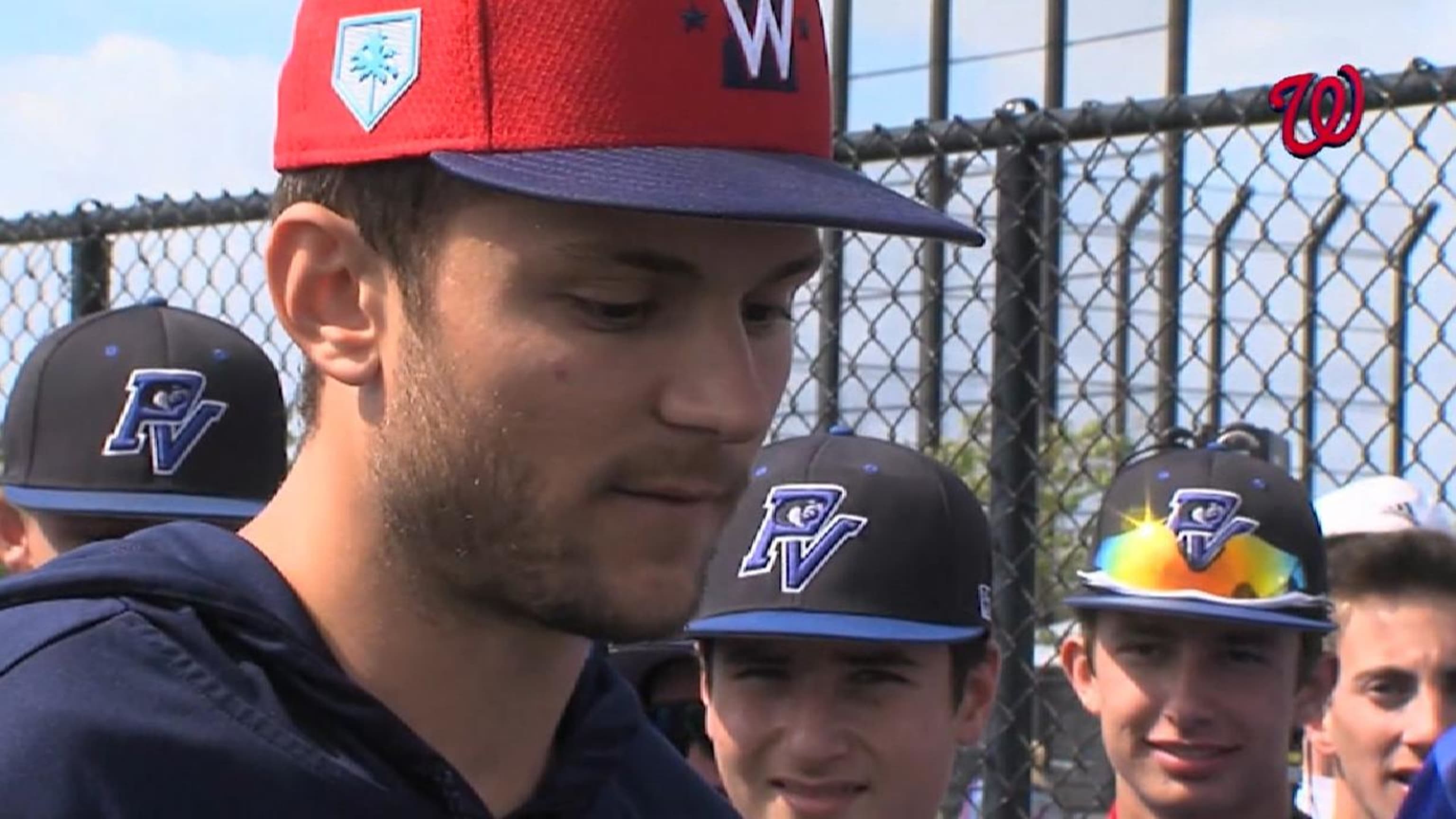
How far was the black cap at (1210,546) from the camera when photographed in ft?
11.0

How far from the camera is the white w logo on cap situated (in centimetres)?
143

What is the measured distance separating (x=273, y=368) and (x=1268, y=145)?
1.74 m

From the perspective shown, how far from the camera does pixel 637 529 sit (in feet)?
4.51

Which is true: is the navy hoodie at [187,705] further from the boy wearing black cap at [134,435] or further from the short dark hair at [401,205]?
the boy wearing black cap at [134,435]

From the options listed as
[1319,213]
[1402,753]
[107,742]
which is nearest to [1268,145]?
[1319,213]

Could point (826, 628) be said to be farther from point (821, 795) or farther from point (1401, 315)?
point (1401, 315)

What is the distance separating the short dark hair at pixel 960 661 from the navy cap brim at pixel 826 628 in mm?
83

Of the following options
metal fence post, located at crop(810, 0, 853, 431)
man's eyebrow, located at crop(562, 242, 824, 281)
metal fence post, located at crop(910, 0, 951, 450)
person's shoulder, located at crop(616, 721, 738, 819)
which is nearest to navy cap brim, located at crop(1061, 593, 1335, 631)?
metal fence post, located at crop(910, 0, 951, 450)

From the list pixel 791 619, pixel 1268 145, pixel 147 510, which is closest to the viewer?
pixel 791 619

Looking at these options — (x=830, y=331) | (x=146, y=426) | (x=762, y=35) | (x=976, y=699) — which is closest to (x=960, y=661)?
(x=976, y=699)

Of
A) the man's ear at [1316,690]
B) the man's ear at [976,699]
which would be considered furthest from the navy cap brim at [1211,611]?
the man's ear at [976,699]

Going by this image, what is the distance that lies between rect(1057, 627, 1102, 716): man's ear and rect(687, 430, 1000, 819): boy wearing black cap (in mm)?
386

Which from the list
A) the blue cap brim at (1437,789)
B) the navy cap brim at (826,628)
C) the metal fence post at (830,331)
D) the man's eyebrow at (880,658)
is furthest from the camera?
the metal fence post at (830,331)

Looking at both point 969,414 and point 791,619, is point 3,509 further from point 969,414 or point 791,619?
point 969,414
